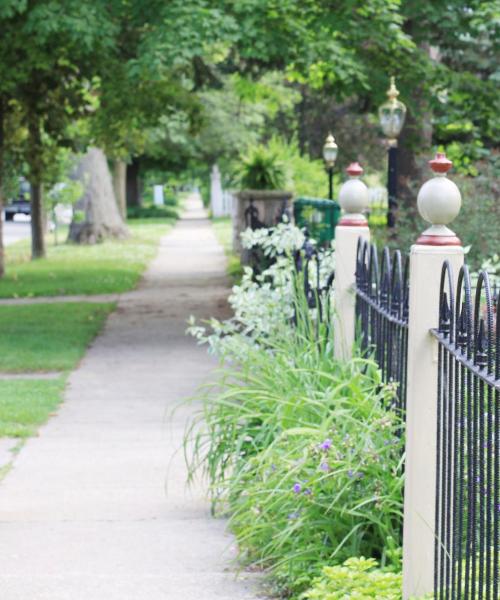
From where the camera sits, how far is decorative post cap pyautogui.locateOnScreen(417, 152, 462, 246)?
168 inches

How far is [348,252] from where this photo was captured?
268 inches

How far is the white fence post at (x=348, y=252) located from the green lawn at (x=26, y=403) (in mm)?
2991

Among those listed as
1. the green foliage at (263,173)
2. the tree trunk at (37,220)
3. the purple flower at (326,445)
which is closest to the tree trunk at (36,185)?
the tree trunk at (37,220)

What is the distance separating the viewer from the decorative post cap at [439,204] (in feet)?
14.0

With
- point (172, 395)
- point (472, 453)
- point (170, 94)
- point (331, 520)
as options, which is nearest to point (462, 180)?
point (172, 395)

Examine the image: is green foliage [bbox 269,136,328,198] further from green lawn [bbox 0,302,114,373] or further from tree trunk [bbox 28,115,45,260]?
green lawn [bbox 0,302,114,373]

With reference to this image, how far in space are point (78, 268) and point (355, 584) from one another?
2146 cm

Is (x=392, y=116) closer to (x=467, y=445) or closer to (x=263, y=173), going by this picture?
(x=263, y=173)

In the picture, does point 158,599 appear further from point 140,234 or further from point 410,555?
point 140,234

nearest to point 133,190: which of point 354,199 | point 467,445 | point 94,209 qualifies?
point 94,209

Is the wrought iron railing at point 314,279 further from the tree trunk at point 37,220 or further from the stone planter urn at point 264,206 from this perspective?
the tree trunk at point 37,220

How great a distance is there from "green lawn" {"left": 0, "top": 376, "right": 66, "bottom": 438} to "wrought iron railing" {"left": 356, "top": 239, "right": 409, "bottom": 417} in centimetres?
333

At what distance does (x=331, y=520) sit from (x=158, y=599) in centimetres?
79

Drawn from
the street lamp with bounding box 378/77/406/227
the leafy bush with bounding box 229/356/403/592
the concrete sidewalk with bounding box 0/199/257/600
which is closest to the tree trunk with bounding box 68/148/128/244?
the street lamp with bounding box 378/77/406/227
